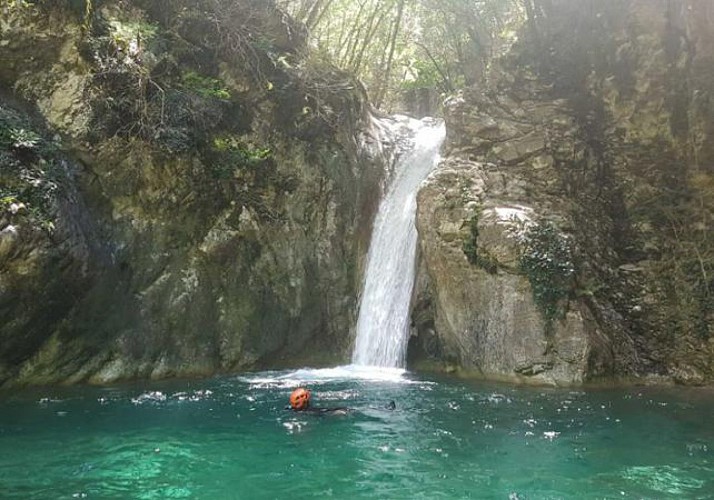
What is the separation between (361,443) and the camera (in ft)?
25.6

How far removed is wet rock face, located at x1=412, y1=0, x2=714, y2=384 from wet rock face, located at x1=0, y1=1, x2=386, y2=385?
3.08 meters

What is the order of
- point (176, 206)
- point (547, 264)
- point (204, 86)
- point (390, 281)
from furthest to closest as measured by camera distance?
point (390, 281)
point (204, 86)
point (176, 206)
point (547, 264)

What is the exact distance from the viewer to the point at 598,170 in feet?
47.9

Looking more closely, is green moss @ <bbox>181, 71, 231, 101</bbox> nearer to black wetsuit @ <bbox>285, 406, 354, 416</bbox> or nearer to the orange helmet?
the orange helmet

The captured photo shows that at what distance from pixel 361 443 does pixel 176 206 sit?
7942mm

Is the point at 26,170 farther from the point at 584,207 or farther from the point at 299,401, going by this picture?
the point at 584,207

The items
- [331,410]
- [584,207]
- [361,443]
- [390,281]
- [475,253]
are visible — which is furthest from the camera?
[390,281]

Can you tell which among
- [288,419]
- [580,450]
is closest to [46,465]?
[288,419]

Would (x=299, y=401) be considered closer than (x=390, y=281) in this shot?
Yes

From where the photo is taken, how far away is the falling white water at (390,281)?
1451cm

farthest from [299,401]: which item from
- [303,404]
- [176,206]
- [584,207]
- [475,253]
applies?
[584,207]

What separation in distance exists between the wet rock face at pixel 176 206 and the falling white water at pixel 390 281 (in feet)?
1.62

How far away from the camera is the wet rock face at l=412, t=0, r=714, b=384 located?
472 inches

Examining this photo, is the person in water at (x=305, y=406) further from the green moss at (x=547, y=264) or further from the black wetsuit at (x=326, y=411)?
the green moss at (x=547, y=264)
